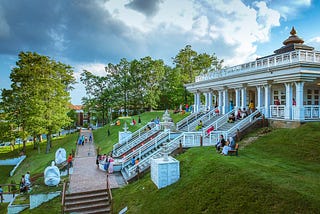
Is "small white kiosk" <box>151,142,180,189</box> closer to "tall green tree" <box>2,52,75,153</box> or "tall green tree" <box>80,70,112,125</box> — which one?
"tall green tree" <box>2,52,75,153</box>

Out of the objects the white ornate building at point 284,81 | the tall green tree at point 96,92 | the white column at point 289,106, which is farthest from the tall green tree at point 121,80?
the white column at point 289,106

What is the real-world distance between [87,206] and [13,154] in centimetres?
2902

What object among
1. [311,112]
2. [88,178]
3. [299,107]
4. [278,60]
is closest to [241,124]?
[299,107]

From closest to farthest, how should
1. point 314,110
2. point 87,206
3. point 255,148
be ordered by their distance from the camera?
1. point 87,206
2. point 255,148
3. point 314,110

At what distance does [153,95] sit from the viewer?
2010 inches

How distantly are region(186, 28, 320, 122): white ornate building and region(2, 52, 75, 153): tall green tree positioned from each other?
68.5 feet

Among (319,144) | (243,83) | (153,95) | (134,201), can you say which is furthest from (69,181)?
(153,95)

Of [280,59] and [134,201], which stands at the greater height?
[280,59]

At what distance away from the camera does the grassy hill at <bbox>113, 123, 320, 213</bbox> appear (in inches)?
281

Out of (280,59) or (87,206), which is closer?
(87,206)

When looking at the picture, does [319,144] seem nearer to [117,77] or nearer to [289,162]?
[289,162]

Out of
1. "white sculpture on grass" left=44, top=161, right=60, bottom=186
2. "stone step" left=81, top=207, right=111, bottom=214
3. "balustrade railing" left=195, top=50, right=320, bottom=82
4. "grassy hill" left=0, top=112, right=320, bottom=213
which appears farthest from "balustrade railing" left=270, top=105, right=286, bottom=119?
"white sculpture on grass" left=44, top=161, right=60, bottom=186

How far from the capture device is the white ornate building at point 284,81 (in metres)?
15.2

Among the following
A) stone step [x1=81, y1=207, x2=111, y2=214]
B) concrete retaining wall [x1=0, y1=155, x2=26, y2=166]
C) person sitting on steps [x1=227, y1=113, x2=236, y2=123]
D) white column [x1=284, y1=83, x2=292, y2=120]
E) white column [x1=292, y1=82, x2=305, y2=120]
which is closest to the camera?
stone step [x1=81, y1=207, x2=111, y2=214]
